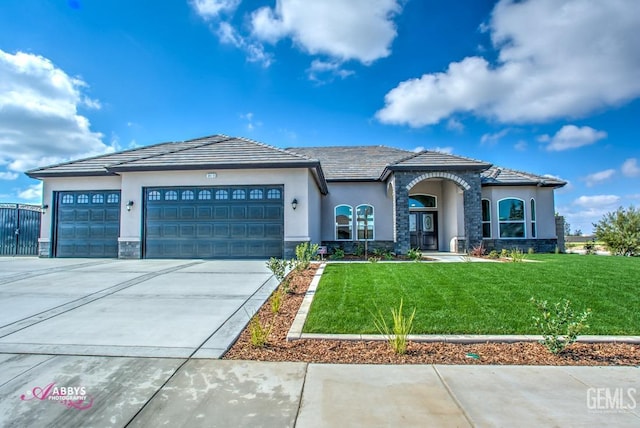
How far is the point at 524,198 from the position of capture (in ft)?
55.4

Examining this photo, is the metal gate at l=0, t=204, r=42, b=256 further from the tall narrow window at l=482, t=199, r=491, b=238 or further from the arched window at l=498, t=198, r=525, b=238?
the arched window at l=498, t=198, r=525, b=238

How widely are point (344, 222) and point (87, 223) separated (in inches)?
462

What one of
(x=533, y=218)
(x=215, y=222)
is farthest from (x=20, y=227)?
(x=533, y=218)

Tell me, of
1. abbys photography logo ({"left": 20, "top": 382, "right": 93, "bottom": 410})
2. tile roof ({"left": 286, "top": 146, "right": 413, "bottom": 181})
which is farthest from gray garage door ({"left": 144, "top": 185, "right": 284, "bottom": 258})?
abbys photography logo ({"left": 20, "top": 382, "right": 93, "bottom": 410})

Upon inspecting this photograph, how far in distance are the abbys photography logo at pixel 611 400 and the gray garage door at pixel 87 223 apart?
15483 mm

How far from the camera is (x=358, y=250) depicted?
15.2m

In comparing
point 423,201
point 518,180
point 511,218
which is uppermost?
point 518,180

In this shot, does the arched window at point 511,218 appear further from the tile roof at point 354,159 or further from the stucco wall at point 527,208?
the tile roof at point 354,159

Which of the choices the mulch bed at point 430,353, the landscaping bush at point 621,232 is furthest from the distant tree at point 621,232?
the mulch bed at point 430,353

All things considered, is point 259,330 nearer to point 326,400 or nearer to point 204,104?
point 326,400

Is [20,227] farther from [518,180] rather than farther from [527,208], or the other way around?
[527,208]

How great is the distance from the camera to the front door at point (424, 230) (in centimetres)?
1791

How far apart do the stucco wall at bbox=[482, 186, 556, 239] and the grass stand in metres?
7.69

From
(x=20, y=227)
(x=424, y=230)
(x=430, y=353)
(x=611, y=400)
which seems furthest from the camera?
(x=424, y=230)
